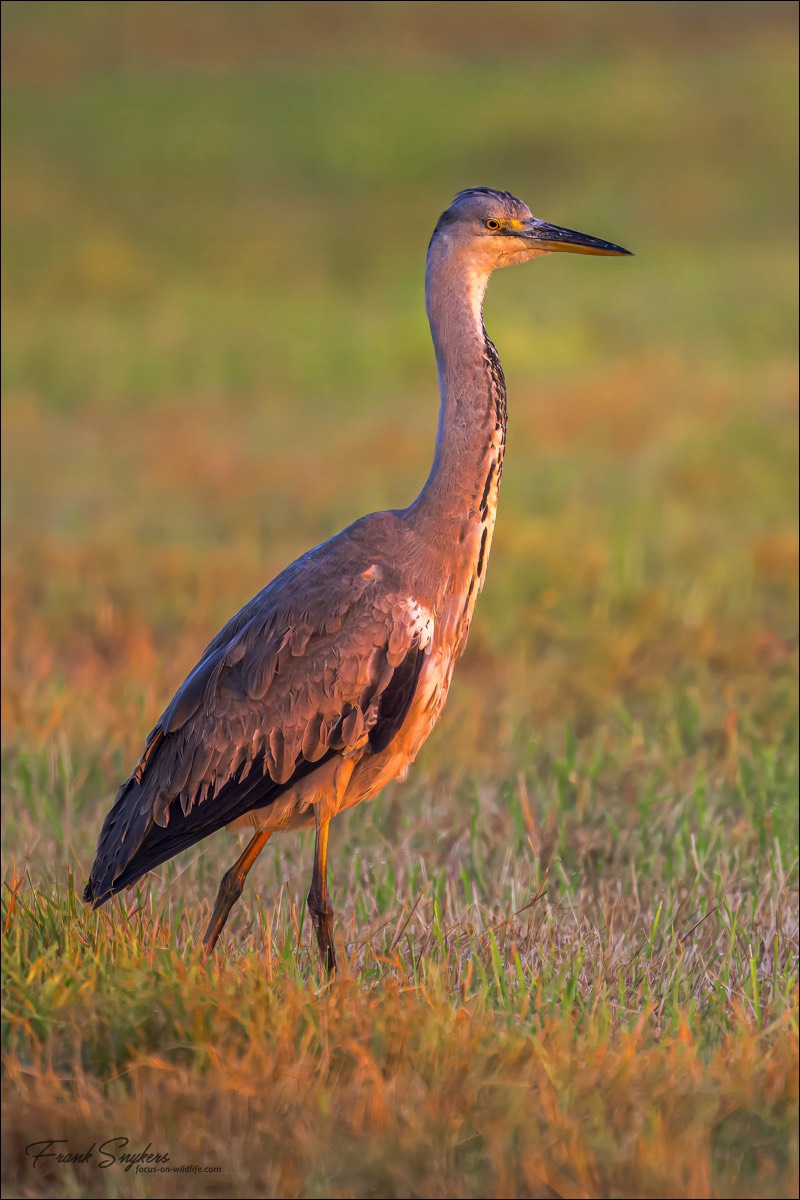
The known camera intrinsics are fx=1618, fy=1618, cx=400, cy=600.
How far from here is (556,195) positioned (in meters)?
35.2

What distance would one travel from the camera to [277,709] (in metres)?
4.47

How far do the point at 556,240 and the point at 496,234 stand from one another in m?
0.18

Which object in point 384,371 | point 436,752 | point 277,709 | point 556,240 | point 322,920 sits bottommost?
point 322,920

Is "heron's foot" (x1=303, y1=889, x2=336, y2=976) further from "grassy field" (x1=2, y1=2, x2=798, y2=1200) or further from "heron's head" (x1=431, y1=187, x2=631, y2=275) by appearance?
"heron's head" (x1=431, y1=187, x2=631, y2=275)

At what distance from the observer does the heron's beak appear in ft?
15.6

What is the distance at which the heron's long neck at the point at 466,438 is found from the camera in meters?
4.54

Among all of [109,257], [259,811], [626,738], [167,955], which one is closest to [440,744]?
[626,738]

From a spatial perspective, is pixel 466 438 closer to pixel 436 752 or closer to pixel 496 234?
pixel 496 234

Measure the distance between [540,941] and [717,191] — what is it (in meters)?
33.6

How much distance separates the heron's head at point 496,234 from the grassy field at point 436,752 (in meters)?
1.90

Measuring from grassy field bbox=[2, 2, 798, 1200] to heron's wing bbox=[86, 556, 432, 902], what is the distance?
22 centimetres

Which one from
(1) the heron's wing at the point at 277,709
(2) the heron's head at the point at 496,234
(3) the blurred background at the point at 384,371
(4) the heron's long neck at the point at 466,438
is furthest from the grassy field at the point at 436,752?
(2) the heron's head at the point at 496,234

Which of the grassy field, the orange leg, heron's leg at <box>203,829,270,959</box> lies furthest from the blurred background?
the orange leg

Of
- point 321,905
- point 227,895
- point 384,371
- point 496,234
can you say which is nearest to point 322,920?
point 321,905
